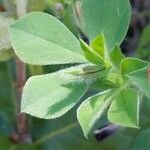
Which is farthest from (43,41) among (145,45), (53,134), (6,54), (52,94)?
(145,45)

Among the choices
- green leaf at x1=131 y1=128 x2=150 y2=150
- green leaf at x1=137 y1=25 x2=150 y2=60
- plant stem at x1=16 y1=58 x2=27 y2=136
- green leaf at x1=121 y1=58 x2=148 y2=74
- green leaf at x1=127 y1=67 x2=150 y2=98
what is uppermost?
green leaf at x1=121 y1=58 x2=148 y2=74

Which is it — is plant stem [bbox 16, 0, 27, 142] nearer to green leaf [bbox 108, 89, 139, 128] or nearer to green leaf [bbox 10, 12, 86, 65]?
green leaf [bbox 10, 12, 86, 65]

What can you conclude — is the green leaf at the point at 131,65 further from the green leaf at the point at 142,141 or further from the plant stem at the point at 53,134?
the plant stem at the point at 53,134

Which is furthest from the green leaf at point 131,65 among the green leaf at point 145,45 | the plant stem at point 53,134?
the green leaf at point 145,45

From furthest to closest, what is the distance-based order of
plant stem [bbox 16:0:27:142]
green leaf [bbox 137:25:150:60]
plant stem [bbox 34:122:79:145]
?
green leaf [bbox 137:25:150:60]
plant stem [bbox 34:122:79:145]
plant stem [bbox 16:0:27:142]

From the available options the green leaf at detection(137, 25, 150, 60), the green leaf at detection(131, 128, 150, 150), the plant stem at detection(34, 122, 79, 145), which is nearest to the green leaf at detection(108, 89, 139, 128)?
the green leaf at detection(131, 128, 150, 150)

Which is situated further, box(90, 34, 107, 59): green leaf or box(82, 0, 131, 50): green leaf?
box(82, 0, 131, 50): green leaf
